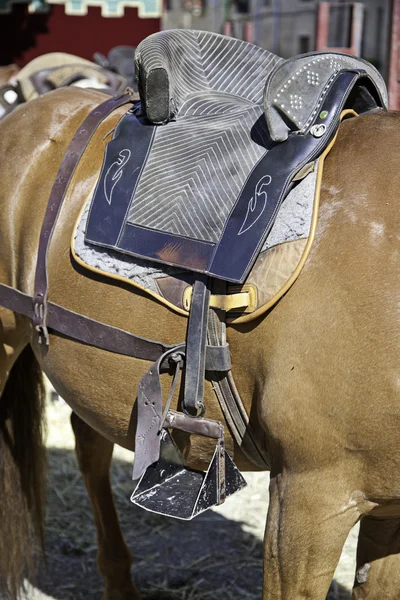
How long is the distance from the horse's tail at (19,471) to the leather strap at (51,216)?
460 millimetres

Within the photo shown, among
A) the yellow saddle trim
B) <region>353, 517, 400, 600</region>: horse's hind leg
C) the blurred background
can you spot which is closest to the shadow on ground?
<region>353, 517, 400, 600</region>: horse's hind leg

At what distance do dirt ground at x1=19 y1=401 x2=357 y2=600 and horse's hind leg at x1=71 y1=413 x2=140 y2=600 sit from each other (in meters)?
0.16

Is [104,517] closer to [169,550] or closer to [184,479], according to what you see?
[169,550]

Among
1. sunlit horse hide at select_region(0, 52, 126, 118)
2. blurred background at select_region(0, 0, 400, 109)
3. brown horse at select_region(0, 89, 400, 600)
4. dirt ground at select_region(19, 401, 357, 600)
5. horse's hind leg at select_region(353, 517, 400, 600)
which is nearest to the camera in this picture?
brown horse at select_region(0, 89, 400, 600)

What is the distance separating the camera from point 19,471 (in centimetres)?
217

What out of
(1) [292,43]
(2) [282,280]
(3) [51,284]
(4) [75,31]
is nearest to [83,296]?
(3) [51,284]

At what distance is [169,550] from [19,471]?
2.44ft

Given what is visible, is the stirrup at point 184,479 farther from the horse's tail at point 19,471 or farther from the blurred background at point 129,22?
the blurred background at point 129,22

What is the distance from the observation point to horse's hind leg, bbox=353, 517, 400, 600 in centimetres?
155

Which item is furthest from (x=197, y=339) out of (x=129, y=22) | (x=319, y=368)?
(x=129, y=22)

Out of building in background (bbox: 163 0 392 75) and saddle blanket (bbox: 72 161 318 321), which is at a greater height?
building in background (bbox: 163 0 392 75)

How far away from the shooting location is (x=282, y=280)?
4.37 ft

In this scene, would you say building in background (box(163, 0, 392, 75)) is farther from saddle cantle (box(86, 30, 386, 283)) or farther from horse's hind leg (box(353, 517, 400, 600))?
horse's hind leg (box(353, 517, 400, 600))

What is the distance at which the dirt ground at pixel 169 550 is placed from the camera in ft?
7.89
